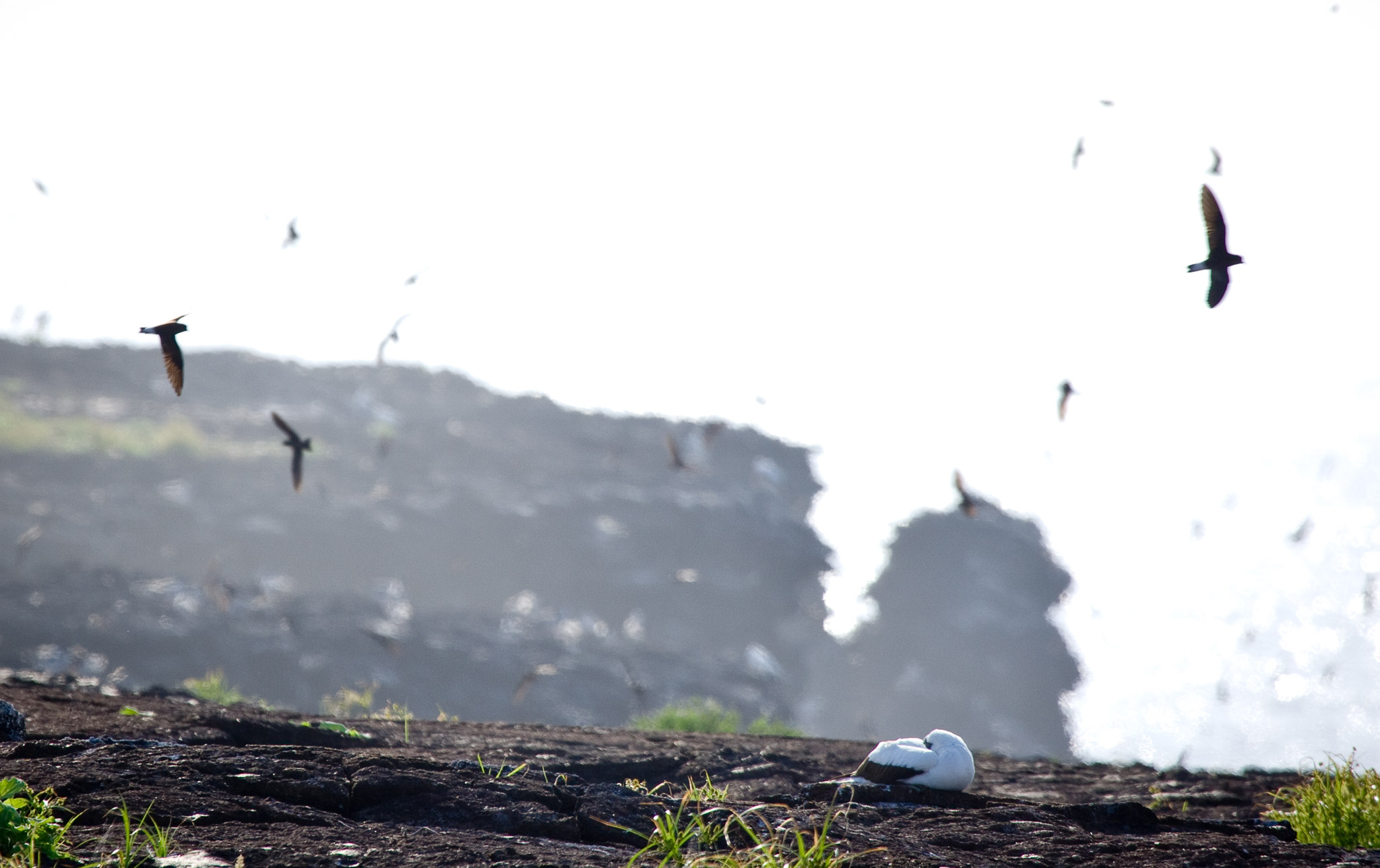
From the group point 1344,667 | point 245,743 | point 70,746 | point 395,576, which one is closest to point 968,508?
point 245,743

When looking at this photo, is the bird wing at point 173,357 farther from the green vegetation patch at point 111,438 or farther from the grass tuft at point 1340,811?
the green vegetation patch at point 111,438

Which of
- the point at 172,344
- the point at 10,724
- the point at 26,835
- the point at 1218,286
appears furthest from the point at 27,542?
the point at 1218,286

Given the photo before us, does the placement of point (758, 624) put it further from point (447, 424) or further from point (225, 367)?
point (225, 367)

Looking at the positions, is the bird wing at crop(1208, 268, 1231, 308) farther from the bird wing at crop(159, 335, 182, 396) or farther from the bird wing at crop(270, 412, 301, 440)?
the bird wing at crop(270, 412, 301, 440)

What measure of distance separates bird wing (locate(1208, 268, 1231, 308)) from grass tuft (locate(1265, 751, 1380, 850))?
3.64m

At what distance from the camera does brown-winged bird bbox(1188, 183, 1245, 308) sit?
6.83 metres

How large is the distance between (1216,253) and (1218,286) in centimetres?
28

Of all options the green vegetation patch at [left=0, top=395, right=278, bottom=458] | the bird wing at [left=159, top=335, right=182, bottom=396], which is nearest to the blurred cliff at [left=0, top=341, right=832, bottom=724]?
the green vegetation patch at [left=0, top=395, right=278, bottom=458]

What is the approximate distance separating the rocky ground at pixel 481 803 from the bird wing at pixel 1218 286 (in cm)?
376

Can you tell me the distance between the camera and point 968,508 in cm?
1323

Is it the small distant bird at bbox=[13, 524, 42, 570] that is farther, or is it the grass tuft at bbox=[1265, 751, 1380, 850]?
the small distant bird at bbox=[13, 524, 42, 570]

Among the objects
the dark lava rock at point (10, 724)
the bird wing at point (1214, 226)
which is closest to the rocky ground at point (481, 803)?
the dark lava rock at point (10, 724)

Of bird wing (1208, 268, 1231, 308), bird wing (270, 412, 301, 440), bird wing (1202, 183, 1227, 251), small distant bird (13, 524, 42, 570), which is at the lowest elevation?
bird wing (270, 412, 301, 440)

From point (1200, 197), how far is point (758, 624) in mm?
49794
